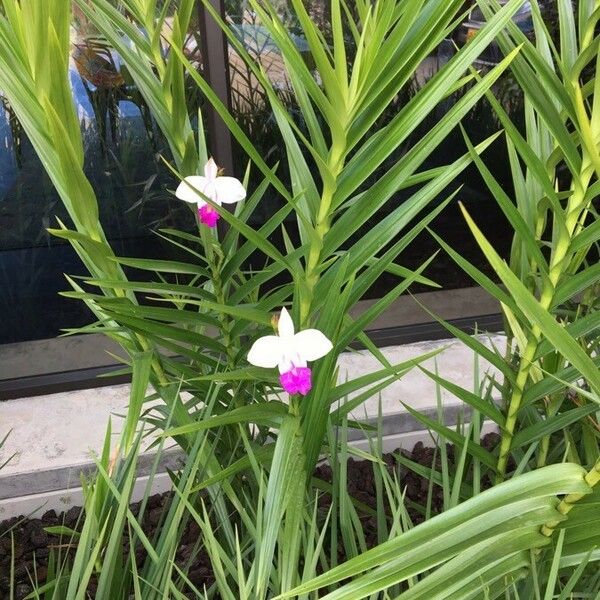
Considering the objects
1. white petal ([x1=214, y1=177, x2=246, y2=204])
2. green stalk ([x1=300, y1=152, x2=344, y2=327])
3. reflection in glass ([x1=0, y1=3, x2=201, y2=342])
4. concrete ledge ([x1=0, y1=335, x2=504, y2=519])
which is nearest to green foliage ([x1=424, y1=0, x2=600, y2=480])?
green stalk ([x1=300, y1=152, x2=344, y2=327])

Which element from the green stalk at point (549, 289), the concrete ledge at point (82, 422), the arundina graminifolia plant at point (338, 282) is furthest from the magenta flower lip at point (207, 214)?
the concrete ledge at point (82, 422)

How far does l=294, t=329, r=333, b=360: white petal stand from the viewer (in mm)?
701

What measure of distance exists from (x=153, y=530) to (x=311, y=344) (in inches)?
38.0

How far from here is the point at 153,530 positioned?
4.91 ft

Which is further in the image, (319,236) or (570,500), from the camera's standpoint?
(319,236)

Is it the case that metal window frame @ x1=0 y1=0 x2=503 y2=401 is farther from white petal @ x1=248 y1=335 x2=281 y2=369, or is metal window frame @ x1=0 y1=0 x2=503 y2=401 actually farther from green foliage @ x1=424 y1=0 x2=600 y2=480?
white petal @ x1=248 y1=335 x2=281 y2=369

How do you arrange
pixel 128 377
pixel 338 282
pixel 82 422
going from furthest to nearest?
1. pixel 128 377
2. pixel 82 422
3. pixel 338 282

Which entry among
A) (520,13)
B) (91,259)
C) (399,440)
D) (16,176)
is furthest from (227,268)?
(520,13)

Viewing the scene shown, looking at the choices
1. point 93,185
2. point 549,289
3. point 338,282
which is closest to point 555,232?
point 549,289

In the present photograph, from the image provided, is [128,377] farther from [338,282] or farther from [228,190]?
[338,282]

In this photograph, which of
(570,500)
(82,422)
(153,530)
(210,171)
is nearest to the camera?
→ (570,500)

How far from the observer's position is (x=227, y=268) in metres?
0.93

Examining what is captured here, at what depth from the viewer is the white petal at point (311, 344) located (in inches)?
27.6

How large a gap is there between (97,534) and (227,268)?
361 millimetres
